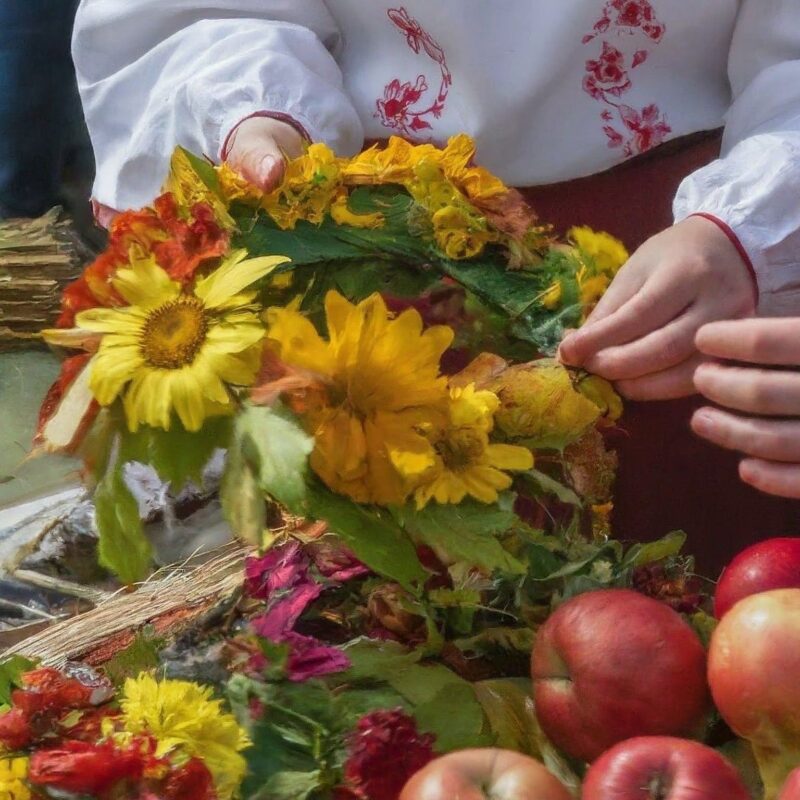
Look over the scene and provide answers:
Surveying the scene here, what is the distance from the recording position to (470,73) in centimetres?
63

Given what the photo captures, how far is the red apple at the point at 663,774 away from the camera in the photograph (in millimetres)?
312

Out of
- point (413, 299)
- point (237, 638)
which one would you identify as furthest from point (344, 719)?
point (413, 299)

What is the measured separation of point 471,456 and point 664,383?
0.10m

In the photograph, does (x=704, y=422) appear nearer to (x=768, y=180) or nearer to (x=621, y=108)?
(x=768, y=180)

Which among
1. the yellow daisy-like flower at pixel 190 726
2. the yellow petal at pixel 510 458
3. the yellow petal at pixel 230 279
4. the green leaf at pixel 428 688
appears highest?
the yellow petal at pixel 230 279

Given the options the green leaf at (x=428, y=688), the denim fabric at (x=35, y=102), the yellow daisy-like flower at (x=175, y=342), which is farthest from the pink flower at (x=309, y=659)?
the denim fabric at (x=35, y=102)

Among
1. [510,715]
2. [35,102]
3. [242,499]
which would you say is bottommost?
[35,102]

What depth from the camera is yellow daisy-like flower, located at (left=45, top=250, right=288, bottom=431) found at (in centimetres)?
33

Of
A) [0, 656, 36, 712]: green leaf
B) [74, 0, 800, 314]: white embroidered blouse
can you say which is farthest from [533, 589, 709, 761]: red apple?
[74, 0, 800, 314]: white embroidered blouse

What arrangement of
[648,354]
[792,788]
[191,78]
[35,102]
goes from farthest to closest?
1. [35,102]
2. [191,78]
3. [648,354]
4. [792,788]

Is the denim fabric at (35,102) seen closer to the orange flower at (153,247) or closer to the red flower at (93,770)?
the orange flower at (153,247)

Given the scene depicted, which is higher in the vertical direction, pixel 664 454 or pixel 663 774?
pixel 663 774

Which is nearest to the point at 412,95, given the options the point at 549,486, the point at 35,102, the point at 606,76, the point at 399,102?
the point at 399,102

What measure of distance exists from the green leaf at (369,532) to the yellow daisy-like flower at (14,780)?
0.13 m
